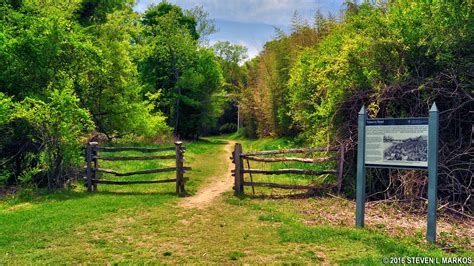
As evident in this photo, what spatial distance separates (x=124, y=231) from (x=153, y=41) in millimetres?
29648

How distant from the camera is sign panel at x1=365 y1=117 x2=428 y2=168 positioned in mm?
6355

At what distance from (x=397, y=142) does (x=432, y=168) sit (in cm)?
73

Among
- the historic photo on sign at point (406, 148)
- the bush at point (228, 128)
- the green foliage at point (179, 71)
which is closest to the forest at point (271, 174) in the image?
the historic photo on sign at point (406, 148)

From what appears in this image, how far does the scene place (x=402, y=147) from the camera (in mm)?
6574

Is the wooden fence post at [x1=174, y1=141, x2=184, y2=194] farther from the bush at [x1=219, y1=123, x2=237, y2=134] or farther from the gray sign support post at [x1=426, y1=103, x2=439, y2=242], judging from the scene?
the bush at [x1=219, y1=123, x2=237, y2=134]

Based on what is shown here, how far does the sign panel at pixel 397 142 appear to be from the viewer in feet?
20.9

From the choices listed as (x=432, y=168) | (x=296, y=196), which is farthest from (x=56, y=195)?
(x=432, y=168)

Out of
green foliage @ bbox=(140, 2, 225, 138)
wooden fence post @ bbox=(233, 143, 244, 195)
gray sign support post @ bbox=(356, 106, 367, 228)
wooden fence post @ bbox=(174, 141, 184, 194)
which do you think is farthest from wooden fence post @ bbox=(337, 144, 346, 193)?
green foliage @ bbox=(140, 2, 225, 138)

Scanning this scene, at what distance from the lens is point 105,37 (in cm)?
2050

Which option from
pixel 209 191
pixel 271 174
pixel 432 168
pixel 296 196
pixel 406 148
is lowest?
pixel 209 191

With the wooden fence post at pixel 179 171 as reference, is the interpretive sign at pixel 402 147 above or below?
above

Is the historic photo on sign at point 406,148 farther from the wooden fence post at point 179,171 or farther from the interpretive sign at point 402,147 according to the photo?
the wooden fence post at point 179,171

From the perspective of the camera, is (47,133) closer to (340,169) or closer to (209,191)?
(209,191)

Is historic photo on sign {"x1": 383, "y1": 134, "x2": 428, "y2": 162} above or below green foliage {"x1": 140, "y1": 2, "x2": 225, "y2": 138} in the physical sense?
below
